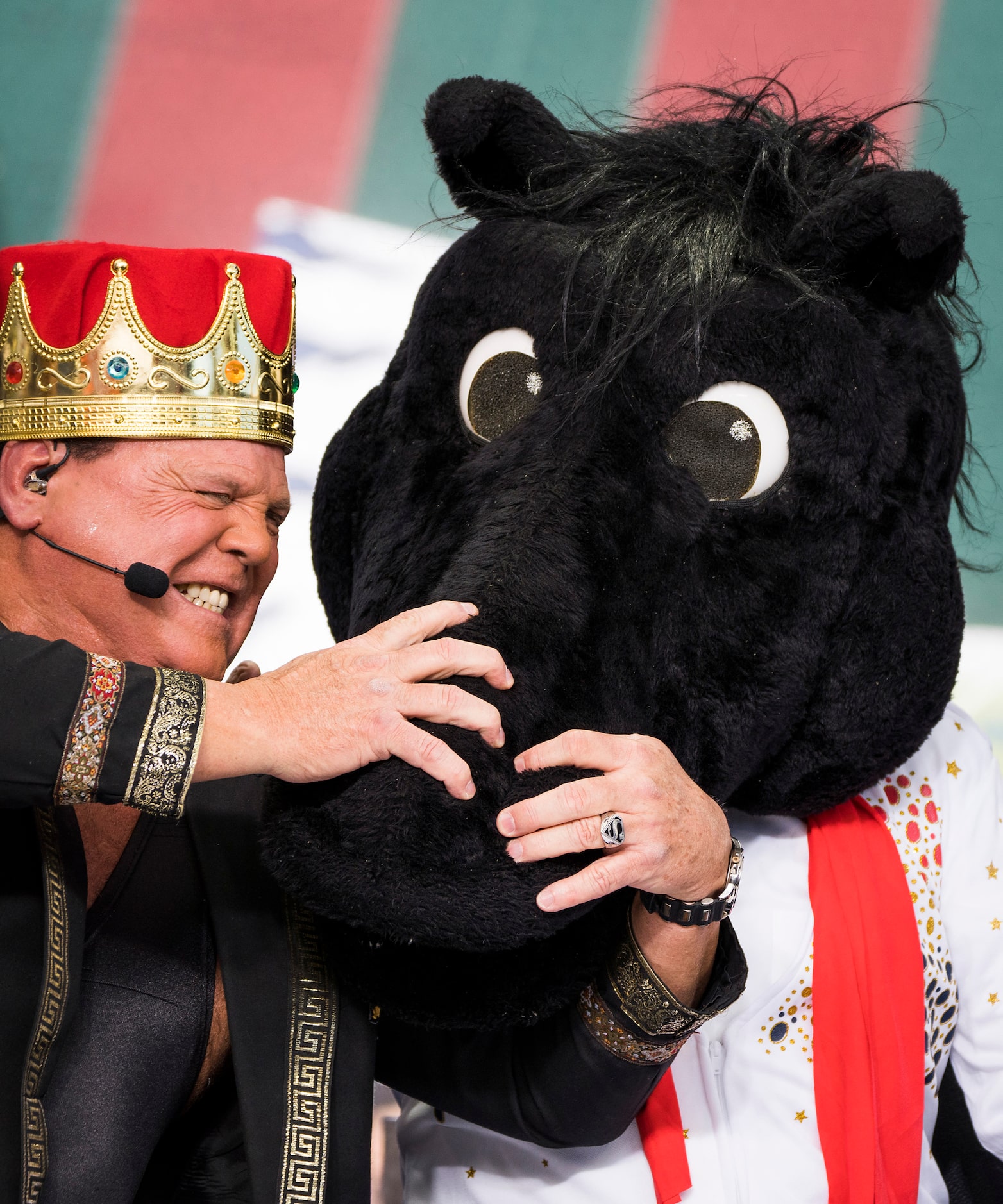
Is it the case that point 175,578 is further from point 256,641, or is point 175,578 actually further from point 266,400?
point 256,641

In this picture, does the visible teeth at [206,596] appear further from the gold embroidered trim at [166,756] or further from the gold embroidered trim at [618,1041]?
the gold embroidered trim at [618,1041]

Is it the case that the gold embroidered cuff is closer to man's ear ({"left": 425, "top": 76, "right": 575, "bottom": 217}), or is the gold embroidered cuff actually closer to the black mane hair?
the black mane hair

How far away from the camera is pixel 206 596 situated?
1.42 meters

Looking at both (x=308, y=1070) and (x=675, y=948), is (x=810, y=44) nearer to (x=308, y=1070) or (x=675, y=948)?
(x=675, y=948)

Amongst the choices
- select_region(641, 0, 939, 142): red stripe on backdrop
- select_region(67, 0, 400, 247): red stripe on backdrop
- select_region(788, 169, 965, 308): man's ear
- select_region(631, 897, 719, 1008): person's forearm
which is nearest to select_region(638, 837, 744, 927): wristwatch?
select_region(631, 897, 719, 1008): person's forearm

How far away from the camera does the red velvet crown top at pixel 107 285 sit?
4.58ft

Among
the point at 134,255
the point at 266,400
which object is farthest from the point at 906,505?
the point at 134,255

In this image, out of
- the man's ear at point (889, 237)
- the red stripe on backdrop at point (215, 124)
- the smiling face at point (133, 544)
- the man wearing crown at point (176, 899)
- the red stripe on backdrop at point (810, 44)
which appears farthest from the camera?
the red stripe on backdrop at point (215, 124)

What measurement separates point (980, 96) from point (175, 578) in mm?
1863

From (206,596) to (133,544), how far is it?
114 mm

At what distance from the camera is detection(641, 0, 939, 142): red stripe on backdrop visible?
93.8 inches

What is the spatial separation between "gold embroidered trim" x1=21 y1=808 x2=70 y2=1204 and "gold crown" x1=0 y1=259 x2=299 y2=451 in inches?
17.0

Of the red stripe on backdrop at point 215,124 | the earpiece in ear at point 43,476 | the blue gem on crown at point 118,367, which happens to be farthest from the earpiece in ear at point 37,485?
the red stripe on backdrop at point 215,124

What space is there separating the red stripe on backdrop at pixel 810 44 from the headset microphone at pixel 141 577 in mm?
1558
